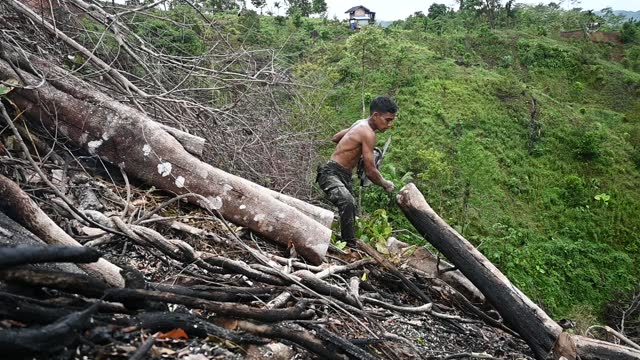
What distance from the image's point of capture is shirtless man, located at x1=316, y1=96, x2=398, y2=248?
4156mm

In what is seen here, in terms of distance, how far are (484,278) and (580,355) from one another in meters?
0.74

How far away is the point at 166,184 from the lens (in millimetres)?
3121

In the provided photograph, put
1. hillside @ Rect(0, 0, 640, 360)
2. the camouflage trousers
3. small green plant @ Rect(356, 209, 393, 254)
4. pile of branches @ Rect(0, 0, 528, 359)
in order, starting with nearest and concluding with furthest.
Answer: pile of branches @ Rect(0, 0, 528, 359), hillside @ Rect(0, 0, 640, 360), the camouflage trousers, small green plant @ Rect(356, 209, 393, 254)

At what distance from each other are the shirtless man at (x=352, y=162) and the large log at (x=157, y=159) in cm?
103

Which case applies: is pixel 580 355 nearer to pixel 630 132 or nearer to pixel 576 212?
pixel 576 212

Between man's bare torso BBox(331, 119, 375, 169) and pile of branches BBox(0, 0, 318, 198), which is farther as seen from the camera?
man's bare torso BBox(331, 119, 375, 169)

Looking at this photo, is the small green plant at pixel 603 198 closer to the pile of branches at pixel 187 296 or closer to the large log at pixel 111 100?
the pile of branches at pixel 187 296

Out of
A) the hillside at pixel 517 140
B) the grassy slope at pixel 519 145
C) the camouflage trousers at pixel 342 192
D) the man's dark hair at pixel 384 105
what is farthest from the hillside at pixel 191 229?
the hillside at pixel 517 140

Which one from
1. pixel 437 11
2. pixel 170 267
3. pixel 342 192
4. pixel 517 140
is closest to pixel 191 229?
pixel 170 267

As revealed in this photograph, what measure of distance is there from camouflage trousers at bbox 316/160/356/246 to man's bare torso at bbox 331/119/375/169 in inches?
2.5

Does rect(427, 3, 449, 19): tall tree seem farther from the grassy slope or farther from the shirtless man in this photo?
the shirtless man

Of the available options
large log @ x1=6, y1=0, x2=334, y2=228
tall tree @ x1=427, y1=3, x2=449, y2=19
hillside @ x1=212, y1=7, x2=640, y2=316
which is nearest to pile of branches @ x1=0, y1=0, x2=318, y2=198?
large log @ x1=6, y1=0, x2=334, y2=228

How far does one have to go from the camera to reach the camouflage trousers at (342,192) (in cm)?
413

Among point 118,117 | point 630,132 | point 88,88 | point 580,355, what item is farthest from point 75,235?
point 630,132
